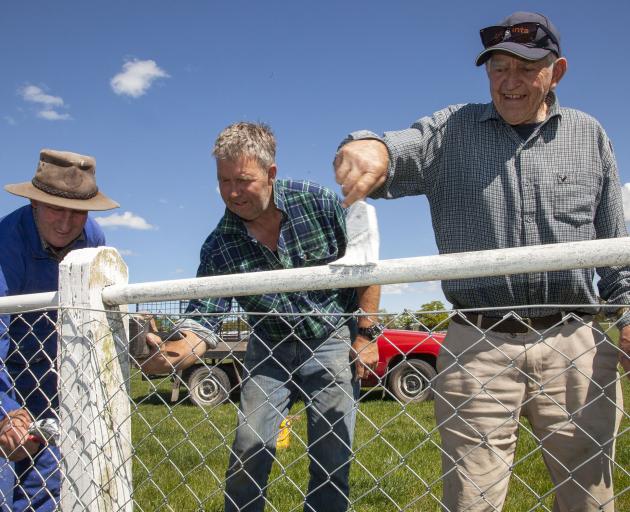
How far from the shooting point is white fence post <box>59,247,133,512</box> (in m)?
1.77

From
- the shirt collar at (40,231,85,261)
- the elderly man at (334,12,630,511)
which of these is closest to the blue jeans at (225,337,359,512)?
the elderly man at (334,12,630,511)

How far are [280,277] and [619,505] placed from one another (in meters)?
2.95

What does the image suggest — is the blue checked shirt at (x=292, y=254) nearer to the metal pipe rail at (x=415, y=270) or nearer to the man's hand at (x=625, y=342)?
the metal pipe rail at (x=415, y=270)

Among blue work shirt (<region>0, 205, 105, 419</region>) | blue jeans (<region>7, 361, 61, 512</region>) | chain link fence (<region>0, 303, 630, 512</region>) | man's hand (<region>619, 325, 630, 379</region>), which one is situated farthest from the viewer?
blue jeans (<region>7, 361, 61, 512</region>)

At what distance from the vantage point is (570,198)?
2082mm

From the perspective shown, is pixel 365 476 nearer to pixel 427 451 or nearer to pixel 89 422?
pixel 427 451

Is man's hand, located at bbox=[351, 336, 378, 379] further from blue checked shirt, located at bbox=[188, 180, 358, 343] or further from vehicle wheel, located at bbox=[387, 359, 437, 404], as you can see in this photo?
vehicle wheel, located at bbox=[387, 359, 437, 404]

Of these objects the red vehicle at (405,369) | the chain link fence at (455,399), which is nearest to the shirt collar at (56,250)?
the chain link fence at (455,399)

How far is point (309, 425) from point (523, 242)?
1.11m

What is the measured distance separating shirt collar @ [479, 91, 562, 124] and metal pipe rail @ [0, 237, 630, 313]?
102cm

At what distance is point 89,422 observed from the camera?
5.78 feet

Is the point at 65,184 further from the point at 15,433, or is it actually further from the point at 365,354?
the point at 365,354

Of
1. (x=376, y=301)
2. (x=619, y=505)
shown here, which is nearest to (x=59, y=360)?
(x=376, y=301)

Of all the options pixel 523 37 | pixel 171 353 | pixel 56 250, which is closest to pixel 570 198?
pixel 523 37
